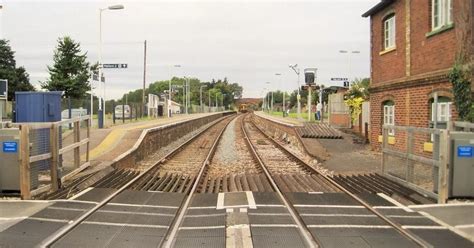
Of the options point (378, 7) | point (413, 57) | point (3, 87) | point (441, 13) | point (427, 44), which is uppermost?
point (378, 7)

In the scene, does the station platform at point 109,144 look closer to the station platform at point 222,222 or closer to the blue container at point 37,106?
the blue container at point 37,106

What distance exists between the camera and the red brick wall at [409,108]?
15371 millimetres

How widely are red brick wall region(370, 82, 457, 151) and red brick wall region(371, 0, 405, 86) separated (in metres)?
0.71

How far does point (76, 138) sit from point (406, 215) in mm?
7509

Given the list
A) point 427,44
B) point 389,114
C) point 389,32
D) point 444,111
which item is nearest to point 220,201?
point 444,111

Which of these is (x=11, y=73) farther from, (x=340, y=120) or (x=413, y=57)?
(x=413, y=57)

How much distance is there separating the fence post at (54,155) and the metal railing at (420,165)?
23.0 feet

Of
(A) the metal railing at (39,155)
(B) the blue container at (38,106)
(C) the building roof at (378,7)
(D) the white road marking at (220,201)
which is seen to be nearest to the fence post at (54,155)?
(A) the metal railing at (39,155)

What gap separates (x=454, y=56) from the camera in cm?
1375

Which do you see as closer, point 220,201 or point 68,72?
point 220,201

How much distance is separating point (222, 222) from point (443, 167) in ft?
13.7

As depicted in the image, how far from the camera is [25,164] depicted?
8.84 metres

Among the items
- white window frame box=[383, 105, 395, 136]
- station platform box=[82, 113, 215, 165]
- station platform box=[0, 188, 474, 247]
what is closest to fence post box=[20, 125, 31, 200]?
station platform box=[0, 188, 474, 247]

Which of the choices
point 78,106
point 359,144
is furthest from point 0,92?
point 359,144
